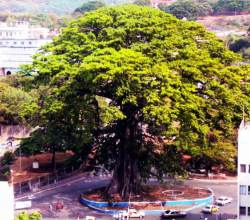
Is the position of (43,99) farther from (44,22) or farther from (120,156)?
(44,22)

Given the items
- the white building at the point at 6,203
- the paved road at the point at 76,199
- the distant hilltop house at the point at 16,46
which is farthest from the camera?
the distant hilltop house at the point at 16,46

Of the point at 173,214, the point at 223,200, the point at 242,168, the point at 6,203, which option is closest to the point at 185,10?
the point at 223,200

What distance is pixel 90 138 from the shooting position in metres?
34.7

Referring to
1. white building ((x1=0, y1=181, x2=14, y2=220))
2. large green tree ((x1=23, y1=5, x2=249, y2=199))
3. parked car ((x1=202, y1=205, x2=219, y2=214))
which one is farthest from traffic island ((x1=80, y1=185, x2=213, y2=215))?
white building ((x1=0, y1=181, x2=14, y2=220))

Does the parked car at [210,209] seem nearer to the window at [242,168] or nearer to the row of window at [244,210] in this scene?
the row of window at [244,210]

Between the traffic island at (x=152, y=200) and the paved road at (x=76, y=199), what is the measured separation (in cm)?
50

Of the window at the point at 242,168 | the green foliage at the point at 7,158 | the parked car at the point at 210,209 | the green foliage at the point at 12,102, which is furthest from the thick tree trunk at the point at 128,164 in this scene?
the green foliage at the point at 12,102

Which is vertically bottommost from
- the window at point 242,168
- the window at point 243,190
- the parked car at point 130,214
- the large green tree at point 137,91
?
the parked car at point 130,214

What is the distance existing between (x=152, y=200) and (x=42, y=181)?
779cm

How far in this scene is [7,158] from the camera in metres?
44.4

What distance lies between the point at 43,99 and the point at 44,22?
11759 cm

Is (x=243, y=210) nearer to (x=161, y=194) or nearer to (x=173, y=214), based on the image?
(x=173, y=214)

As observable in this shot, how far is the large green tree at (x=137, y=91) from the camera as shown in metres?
32.5

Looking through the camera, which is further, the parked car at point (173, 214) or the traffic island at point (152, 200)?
the traffic island at point (152, 200)
